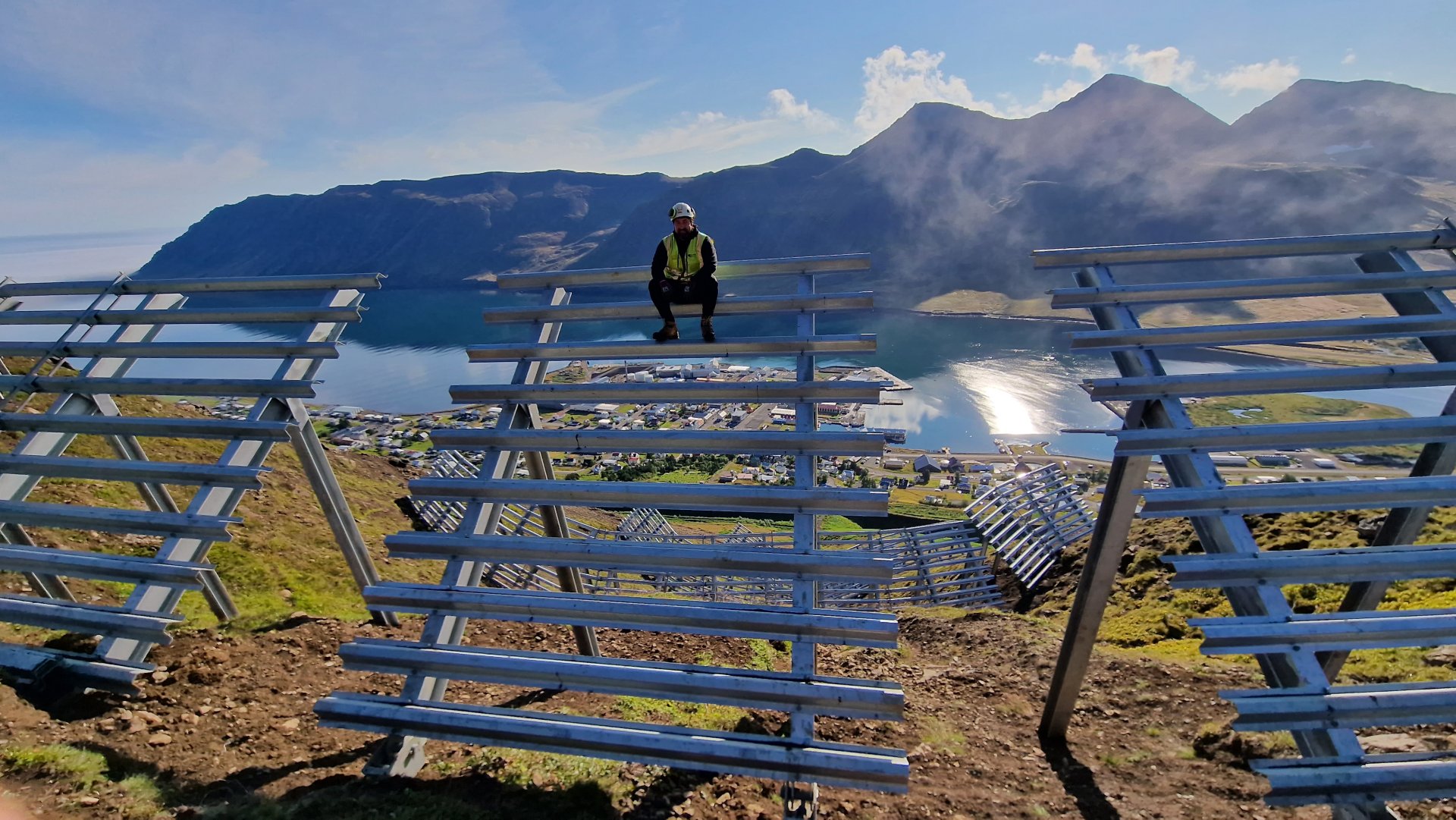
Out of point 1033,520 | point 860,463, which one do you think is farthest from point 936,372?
point 1033,520

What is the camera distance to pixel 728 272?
5.87 m

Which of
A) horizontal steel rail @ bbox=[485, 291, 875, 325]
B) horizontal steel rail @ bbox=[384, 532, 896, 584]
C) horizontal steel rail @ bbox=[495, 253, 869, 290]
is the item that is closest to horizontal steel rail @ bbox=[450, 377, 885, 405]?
horizontal steel rail @ bbox=[485, 291, 875, 325]

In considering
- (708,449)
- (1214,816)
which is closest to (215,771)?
A: (708,449)

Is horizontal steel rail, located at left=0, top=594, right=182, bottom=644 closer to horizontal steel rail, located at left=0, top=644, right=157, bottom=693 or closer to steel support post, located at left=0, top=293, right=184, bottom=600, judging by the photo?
horizontal steel rail, located at left=0, top=644, right=157, bottom=693

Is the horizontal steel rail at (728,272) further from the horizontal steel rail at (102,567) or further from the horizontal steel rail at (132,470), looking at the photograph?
the horizontal steel rail at (102,567)

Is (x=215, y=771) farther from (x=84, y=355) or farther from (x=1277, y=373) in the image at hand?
(x=1277, y=373)

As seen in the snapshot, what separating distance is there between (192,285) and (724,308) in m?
5.41

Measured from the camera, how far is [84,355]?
5.96 m

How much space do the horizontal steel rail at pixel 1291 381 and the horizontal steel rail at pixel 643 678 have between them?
2.76 metres

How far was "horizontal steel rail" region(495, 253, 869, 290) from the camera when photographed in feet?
17.8

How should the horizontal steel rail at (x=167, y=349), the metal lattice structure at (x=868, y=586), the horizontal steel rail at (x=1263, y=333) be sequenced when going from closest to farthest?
the horizontal steel rail at (x=1263, y=333) < the horizontal steel rail at (x=167, y=349) < the metal lattice structure at (x=868, y=586)

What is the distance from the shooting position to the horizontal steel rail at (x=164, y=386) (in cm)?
514

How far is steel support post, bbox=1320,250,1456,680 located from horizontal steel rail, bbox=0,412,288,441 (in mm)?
8997

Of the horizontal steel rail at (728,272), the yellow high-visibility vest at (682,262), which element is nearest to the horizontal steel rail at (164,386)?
the horizontal steel rail at (728,272)
